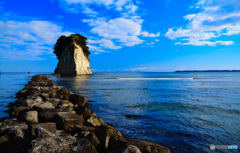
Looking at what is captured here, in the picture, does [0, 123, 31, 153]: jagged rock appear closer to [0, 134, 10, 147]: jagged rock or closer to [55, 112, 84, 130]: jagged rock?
[0, 134, 10, 147]: jagged rock

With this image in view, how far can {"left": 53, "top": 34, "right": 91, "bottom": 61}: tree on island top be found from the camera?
60.8 m

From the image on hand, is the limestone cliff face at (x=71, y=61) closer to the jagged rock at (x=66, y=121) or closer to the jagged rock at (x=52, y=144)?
the jagged rock at (x=66, y=121)

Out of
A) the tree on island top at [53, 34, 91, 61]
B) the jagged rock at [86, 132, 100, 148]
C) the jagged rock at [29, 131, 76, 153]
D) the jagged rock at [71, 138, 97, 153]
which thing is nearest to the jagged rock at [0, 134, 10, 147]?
Result: the jagged rock at [29, 131, 76, 153]

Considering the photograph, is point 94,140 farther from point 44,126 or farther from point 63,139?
point 44,126

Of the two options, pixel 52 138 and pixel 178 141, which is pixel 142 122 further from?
pixel 52 138

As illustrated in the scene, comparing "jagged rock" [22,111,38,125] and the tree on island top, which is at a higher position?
the tree on island top

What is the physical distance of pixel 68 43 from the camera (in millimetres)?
60375

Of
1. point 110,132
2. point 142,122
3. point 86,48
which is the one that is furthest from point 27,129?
point 86,48

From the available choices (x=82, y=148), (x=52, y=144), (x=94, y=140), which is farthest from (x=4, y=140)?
(x=94, y=140)

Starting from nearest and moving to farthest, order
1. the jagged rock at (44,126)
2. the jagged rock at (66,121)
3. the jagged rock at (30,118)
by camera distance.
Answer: the jagged rock at (44,126) < the jagged rock at (66,121) < the jagged rock at (30,118)

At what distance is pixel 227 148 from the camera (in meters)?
4.42

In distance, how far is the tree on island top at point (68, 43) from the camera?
60.8m

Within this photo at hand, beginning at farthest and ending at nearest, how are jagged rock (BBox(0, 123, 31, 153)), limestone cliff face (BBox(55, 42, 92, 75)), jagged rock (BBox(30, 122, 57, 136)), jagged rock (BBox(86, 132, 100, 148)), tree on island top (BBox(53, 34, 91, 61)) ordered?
tree on island top (BBox(53, 34, 91, 61))
limestone cliff face (BBox(55, 42, 92, 75))
jagged rock (BBox(30, 122, 57, 136))
jagged rock (BBox(86, 132, 100, 148))
jagged rock (BBox(0, 123, 31, 153))

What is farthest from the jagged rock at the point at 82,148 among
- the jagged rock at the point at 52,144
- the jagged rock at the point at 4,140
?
the jagged rock at the point at 4,140
